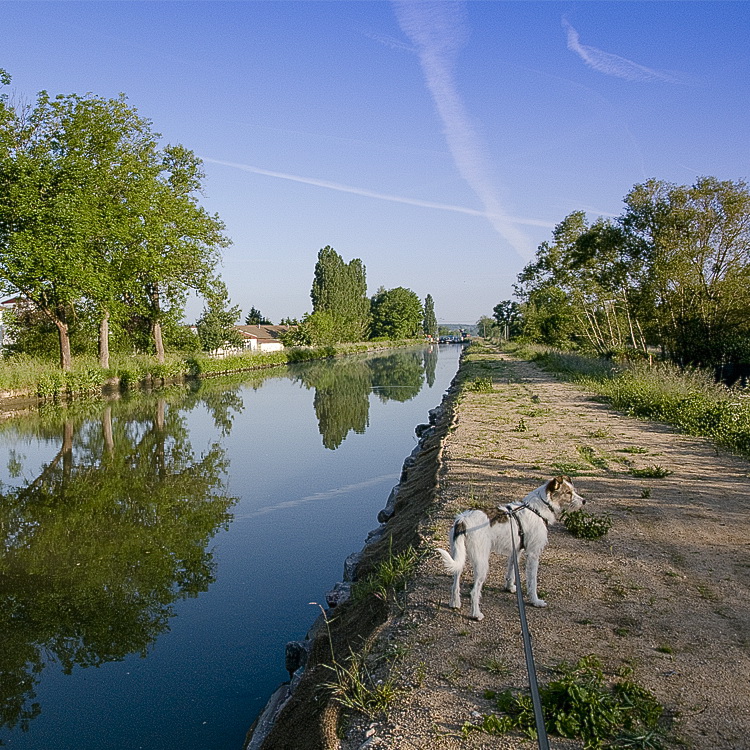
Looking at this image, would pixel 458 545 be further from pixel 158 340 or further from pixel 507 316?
pixel 507 316

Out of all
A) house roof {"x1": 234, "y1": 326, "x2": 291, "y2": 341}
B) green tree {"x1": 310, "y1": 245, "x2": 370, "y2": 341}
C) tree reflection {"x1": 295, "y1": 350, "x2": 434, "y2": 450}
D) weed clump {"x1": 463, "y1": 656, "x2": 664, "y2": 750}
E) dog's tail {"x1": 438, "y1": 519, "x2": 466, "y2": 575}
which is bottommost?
tree reflection {"x1": 295, "y1": 350, "x2": 434, "y2": 450}

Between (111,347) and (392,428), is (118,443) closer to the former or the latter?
(392,428)

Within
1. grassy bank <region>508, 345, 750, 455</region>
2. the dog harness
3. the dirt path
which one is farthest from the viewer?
grassy bank <region>508, 345, 750, 455</region>

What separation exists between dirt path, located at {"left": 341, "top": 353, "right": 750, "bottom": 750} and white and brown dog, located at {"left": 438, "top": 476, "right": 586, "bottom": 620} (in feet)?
0.83

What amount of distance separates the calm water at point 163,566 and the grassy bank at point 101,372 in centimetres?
837

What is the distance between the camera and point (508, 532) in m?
4.67

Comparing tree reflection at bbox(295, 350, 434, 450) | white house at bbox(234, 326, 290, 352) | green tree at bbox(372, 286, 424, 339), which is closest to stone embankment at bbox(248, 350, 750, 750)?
tree reflection at bbox(295, 350, 434, 450)

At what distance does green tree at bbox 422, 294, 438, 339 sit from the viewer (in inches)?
6142

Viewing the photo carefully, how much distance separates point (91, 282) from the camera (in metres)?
28.7

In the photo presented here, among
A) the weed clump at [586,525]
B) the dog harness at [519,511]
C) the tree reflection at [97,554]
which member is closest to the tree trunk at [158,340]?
the tree reflection at [97,554]

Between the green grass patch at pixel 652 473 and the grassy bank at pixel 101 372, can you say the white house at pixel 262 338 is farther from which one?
the green grass patch at pixel 652 473

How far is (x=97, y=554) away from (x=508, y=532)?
22.5 feet

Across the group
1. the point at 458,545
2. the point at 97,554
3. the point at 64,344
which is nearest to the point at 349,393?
the point at 64,344

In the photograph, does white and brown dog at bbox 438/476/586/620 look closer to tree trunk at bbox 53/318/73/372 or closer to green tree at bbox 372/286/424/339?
tree trunk at bbox 53/318/73/372
